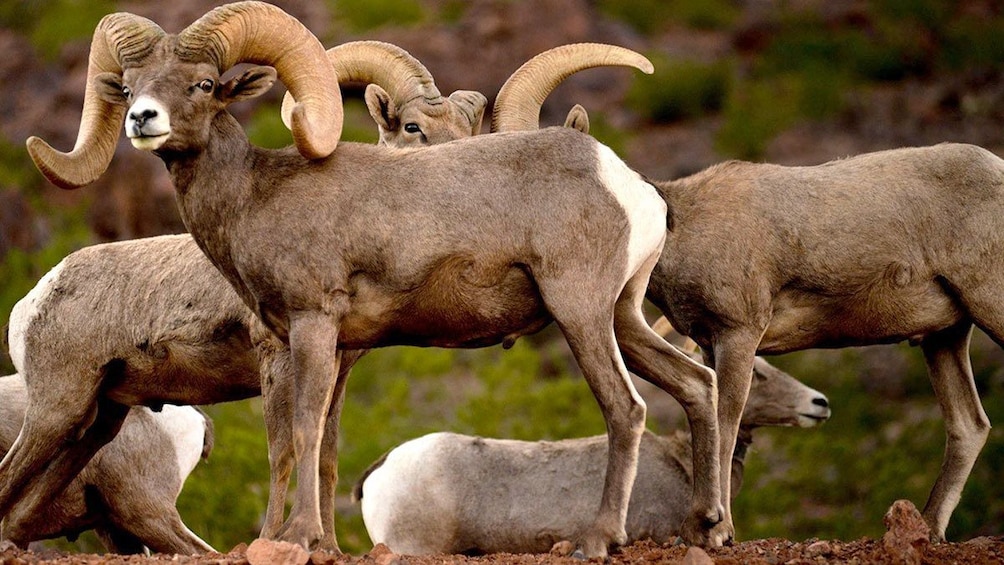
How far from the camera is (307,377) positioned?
24.8ft

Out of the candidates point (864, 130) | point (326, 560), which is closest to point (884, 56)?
point (864, 130)

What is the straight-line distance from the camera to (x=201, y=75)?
772 cm

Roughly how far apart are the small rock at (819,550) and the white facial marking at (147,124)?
378 centimetres

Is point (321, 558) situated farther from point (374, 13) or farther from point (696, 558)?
point (374, 13)

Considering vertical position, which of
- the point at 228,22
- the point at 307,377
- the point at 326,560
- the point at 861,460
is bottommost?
the point at 861,460

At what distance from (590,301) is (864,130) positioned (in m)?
23.6

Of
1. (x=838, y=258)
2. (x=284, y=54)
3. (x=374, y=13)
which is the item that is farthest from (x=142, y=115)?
(x=374, y=13)

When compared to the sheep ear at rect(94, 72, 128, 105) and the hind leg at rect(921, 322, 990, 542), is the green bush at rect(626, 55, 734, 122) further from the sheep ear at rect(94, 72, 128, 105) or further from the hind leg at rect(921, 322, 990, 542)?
the sheep ear at rect(94, 72, 128, 105)

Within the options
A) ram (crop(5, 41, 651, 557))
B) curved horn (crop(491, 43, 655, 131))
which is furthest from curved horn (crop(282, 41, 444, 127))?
ram (crop(5, 41, 651, 557))

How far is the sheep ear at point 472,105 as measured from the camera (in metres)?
10.2

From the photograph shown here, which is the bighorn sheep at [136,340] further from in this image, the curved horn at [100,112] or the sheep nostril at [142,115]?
the sheep nostril at [142,115]

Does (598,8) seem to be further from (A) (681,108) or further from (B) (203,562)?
(B) (203,562)

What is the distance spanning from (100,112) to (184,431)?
9.57ft

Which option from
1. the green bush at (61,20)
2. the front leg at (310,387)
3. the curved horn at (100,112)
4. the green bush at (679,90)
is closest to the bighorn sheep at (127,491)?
the curved horn at (100,112)
